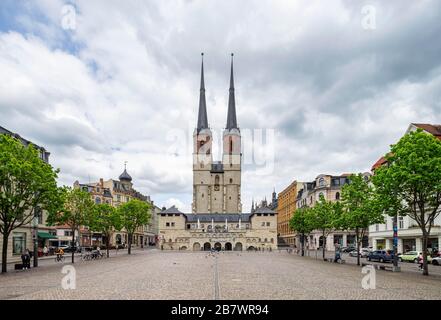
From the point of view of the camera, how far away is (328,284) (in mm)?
23688

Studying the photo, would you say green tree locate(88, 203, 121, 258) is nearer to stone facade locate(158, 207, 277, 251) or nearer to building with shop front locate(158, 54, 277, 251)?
stone facade locate(158, 207, 277, 251)

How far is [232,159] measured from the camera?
148 meters

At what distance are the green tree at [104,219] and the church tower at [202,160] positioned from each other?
235 ft

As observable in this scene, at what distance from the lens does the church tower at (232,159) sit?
474 feet

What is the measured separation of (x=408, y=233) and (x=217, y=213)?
3353 inches

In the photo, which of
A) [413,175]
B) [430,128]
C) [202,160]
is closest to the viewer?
[413,175]

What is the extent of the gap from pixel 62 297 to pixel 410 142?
26100 mm

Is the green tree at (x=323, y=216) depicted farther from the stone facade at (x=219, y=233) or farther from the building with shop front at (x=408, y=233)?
the stone facade at (x=219, y=233)

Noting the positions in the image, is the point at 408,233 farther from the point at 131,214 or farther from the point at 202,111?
the point at 202,111

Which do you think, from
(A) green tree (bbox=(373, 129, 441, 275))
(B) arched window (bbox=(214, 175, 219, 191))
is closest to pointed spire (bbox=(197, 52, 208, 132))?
(B) arched window (bbox=(214, 175, 219, 191))

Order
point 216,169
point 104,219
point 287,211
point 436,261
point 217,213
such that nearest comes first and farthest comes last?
point 436,261, point 104,219, point 287,211, point 217,213, point 216,169

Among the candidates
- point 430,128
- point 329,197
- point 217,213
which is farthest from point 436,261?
point 217,213

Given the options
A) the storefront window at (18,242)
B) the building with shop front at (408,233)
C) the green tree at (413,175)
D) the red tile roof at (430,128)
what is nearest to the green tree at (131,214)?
the storefront window at (18,242)
